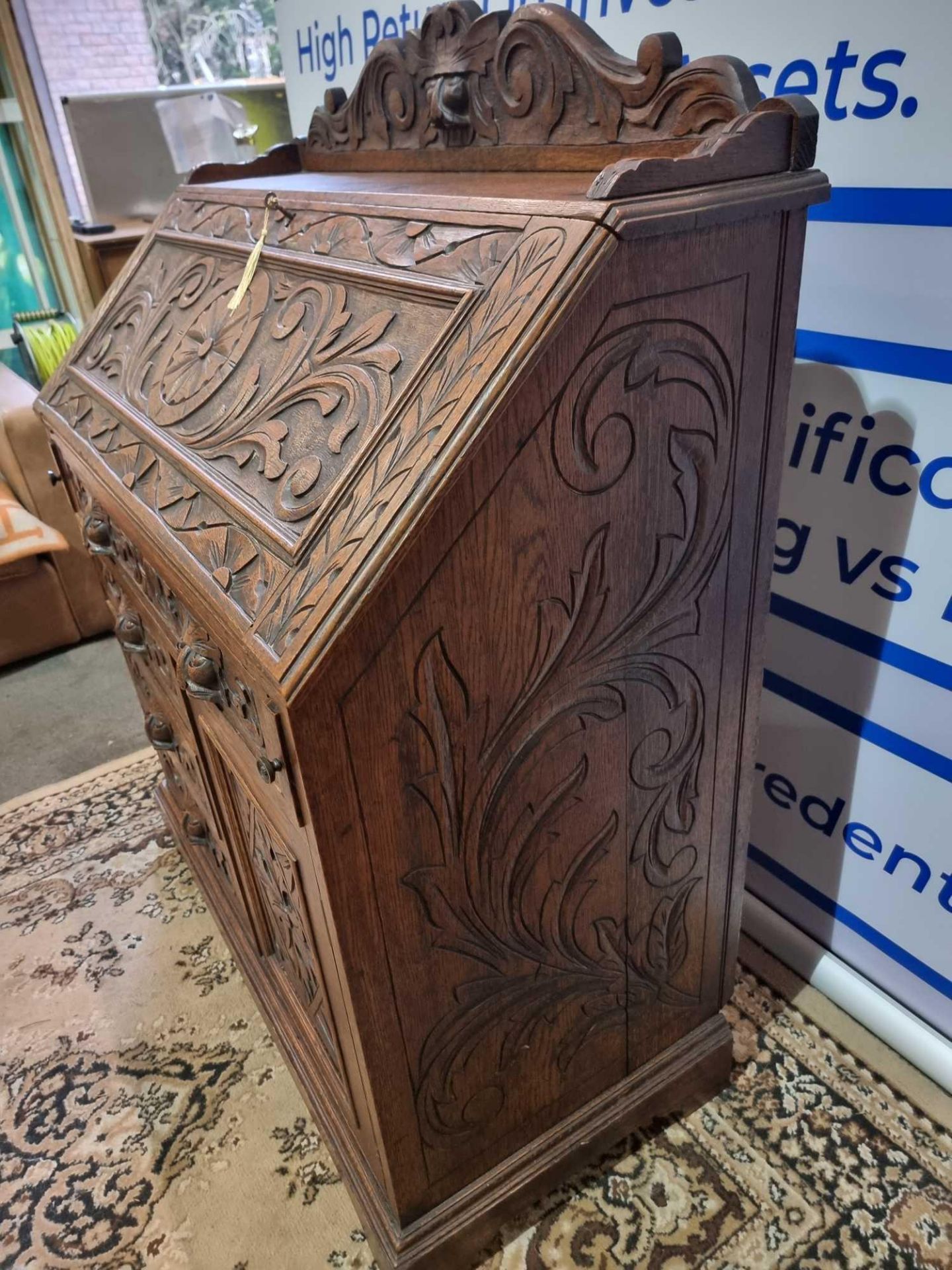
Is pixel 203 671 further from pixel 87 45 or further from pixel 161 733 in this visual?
pixel 87 45

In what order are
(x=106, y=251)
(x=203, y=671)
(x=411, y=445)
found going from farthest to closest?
(x=106, y=251), (x=203, y=671), (x=411, y=445)

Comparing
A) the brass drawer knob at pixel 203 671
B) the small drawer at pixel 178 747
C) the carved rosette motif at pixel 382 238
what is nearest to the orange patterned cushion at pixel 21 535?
the small drawer at pixel 178 747

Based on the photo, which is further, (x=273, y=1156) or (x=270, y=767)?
(x=273, y=1156)

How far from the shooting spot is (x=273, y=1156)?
1.33 metres

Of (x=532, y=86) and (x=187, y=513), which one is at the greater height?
(x=532, y=86)

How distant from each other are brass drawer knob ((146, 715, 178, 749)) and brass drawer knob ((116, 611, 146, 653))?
0.14 m

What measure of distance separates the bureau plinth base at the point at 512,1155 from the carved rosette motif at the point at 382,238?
1.09 m

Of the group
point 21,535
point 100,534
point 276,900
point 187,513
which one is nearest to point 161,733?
point 100,534

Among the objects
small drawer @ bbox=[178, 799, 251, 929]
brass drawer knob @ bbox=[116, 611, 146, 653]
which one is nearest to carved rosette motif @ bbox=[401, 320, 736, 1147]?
small drawer @ bbox=[178, 799, 251, 929]

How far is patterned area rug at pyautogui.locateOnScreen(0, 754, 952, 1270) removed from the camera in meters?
1.19

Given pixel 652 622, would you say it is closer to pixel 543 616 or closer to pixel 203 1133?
pixel 543 616

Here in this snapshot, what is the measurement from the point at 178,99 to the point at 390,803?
362cm

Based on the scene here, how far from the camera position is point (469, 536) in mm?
721

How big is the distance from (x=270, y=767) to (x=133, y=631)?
2.21ft
